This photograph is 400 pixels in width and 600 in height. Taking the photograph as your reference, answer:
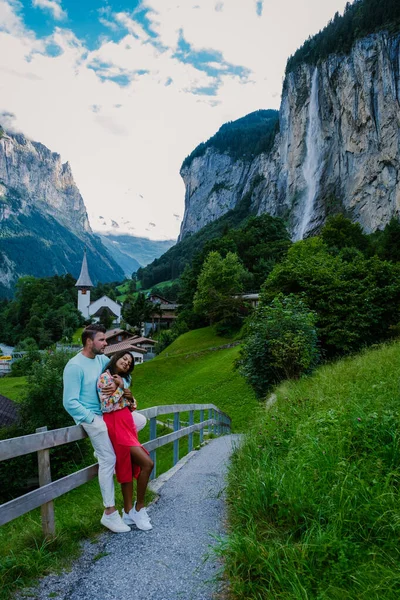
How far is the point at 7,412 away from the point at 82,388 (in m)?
27.7

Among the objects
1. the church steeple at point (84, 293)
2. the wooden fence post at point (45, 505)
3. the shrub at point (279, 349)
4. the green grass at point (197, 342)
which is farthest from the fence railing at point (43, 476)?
the church steeple at point (84, 293)

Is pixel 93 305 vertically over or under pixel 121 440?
over

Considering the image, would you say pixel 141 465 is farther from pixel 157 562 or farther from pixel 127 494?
pixel 157 562

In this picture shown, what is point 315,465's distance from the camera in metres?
4.08

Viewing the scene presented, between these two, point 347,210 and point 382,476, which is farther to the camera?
point 347,210

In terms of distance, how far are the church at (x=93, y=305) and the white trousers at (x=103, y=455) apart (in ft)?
337

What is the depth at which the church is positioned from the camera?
359ft

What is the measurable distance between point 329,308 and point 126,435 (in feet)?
57.0

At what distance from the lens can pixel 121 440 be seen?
443 centimetres

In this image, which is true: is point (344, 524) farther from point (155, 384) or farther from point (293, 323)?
point (155, 384)

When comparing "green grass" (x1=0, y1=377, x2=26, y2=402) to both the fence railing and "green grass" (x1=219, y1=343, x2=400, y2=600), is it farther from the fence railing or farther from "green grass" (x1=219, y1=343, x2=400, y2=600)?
"green grass" (x1=219, y1=343, x2=400, y2=600)

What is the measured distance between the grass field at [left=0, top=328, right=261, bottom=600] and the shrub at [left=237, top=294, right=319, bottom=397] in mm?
1452

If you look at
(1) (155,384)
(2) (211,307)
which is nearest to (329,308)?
(1) (155,384)

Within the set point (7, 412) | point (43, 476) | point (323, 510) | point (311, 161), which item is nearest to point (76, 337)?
point (7, 412)
